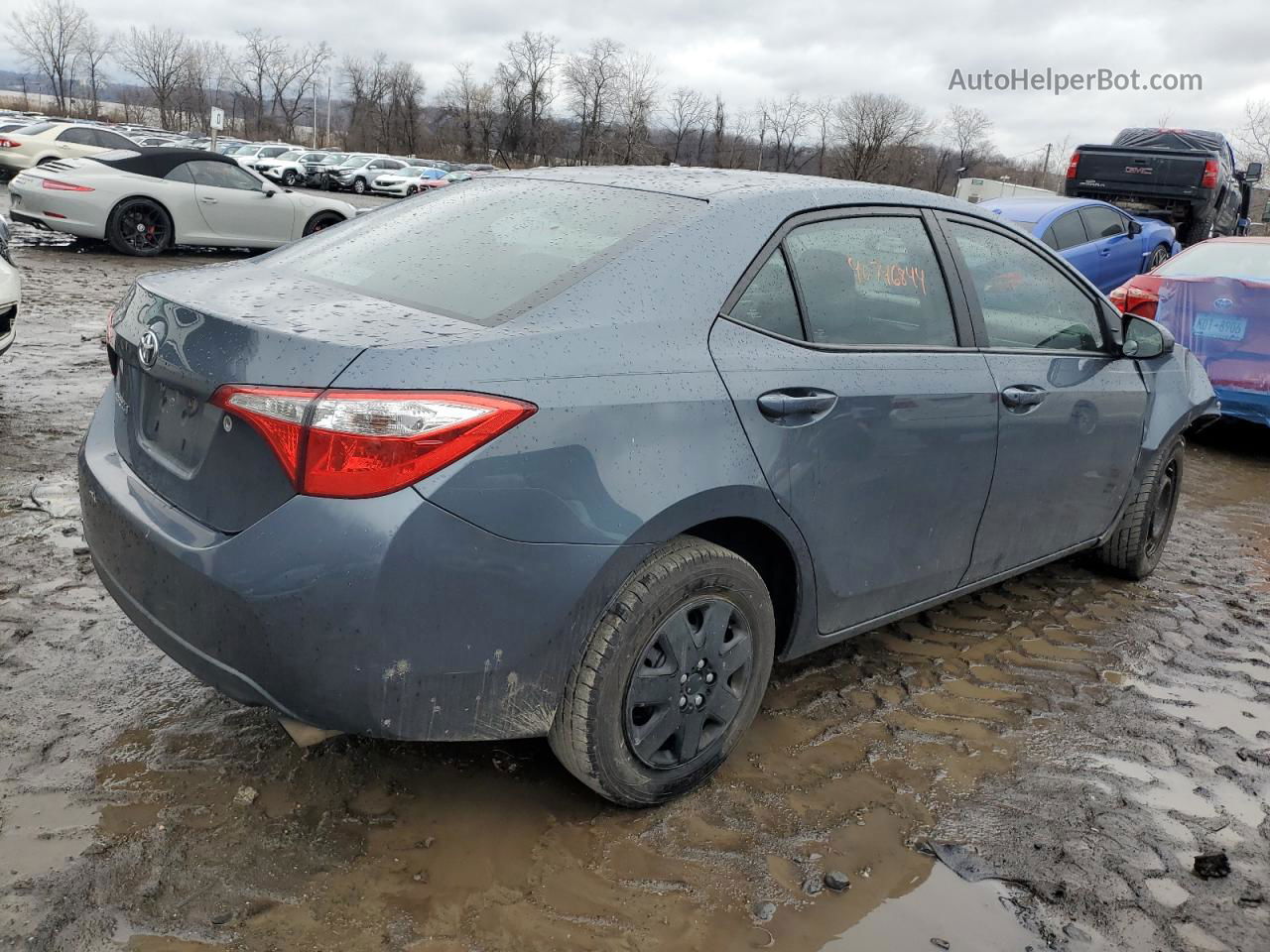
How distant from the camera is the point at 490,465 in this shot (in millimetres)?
2057

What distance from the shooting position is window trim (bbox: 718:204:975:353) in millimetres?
2626

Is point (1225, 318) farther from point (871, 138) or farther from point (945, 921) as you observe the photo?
point (871, 138)

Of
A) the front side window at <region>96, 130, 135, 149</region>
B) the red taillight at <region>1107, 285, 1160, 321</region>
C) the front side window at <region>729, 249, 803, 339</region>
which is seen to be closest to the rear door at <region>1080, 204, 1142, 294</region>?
the red taillight at <region>1107, 285, 1160, 321</region>

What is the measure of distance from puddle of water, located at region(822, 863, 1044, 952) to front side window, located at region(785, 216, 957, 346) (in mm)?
1388

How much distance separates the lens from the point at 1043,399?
11.1 feet

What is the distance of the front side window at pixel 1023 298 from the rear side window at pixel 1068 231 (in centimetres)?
680

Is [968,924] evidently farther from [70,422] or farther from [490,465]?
[70,422]

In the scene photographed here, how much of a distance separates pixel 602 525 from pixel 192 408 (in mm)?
932

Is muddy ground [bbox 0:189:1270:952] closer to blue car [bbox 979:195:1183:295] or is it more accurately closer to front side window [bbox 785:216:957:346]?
front side window [bbox 785:216:957:346]

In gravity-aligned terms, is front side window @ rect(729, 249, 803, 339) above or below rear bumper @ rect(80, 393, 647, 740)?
above

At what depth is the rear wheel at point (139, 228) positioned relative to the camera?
12578 mm

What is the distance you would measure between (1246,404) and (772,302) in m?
5.35

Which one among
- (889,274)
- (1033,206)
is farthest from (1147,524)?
(1033,206)

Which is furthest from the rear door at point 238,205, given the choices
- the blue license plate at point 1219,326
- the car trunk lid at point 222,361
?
the car trunk lid at point 222,361
